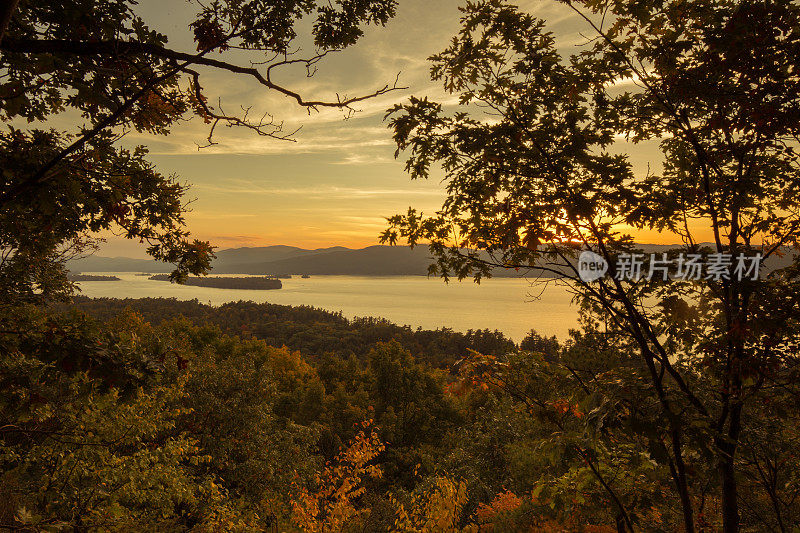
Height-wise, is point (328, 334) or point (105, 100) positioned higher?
point (105, 100)

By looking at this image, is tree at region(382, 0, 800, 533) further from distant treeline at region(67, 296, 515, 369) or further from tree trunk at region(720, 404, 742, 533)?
distant treeline at region(67, 296, 515, 369)

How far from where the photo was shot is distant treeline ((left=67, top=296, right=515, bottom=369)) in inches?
2795

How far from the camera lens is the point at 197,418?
15.5 meters

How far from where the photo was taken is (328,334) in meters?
84.9

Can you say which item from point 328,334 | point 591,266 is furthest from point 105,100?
point 328,334

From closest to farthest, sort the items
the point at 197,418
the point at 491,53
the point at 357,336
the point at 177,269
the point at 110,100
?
1. the point at 110,100
2. the point at 491,53
3. the point at 177,269
4. the point at 197,418
5. the point at 357,336

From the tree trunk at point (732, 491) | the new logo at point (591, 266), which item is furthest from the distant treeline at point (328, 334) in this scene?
the new logo at point (591, 266)

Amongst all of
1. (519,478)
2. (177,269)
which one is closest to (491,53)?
(177,269)

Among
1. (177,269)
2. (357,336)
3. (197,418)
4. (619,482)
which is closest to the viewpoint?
(619,482)

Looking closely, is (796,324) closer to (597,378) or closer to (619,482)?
(597,378)

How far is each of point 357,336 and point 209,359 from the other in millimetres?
64138

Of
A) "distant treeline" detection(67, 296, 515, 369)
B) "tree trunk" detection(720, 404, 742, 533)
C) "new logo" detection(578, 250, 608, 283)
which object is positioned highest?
"new logo" detection(578, 250, 608, 283)

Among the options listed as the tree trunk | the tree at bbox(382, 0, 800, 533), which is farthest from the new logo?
the tree trunk

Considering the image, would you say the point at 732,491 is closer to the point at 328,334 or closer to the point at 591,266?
the point at 591,266
